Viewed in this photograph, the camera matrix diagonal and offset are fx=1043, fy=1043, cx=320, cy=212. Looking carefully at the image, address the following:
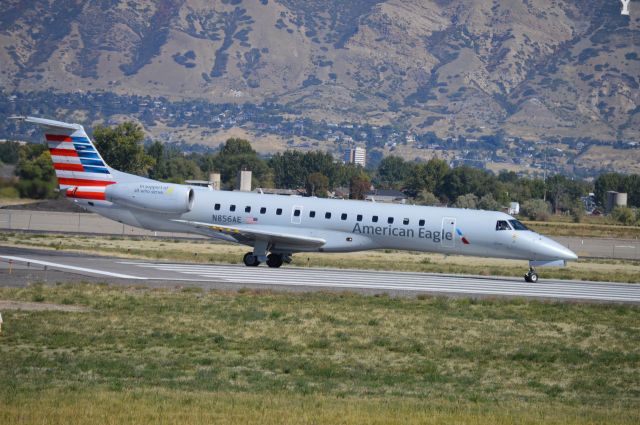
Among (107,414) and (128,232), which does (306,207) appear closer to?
(107,414)

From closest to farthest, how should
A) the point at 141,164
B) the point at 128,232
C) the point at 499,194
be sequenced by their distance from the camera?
the point at 128,232, the point at 141,164, the point at 499,194

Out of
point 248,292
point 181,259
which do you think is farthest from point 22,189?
point 248,292

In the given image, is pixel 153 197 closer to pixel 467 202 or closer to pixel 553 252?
pixel 553 252

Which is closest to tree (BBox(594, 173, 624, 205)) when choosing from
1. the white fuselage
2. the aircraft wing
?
the white fuselage

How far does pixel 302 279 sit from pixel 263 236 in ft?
11.9

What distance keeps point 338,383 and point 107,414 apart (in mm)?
4743

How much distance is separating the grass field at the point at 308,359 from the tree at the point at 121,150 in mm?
65752

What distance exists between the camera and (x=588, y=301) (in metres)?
30.9

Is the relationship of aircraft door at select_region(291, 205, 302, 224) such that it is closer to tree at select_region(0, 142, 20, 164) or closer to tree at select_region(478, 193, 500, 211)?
tree at select_region(0, 142, 20, 164)

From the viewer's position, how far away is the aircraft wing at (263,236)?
36.7m

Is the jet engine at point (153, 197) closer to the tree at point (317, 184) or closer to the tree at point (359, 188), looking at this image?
the tree at point (359, 188)

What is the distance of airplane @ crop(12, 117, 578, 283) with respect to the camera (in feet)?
120

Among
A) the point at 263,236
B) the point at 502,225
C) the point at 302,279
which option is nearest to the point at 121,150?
the point at 263,236

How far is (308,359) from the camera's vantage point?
20281 millimetres
